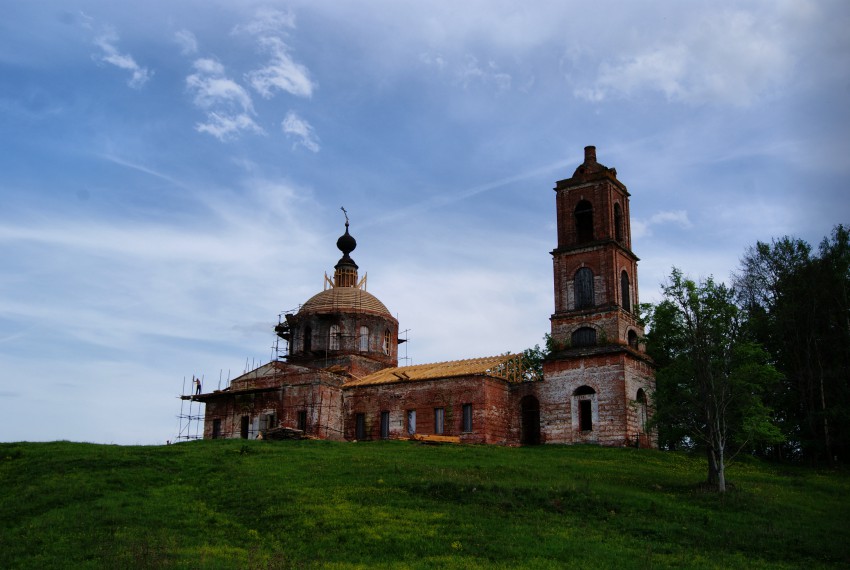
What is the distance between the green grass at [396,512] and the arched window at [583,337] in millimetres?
10062

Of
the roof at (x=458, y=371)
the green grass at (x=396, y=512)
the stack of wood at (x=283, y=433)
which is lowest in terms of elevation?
the green grass at (x=396, y=512)

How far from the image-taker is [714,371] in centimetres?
3173

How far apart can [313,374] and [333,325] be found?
7.20 meters

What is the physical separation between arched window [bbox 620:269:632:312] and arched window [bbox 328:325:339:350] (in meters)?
19.4

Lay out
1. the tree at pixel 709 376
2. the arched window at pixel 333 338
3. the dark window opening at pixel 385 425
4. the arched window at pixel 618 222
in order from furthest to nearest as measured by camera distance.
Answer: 1. the arched window at pixel 333 338
2. the arched window at pixel 618 222
3. the dark window opening at pixel 385 425
4. the tree at pixel 709 376

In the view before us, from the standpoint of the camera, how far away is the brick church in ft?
140

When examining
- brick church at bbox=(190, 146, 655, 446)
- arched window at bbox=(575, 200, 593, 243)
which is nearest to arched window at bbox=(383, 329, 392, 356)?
brick church at bbox=(190, 146, 655, 446)

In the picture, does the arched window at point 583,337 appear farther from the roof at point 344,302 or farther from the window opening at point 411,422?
the roof at point 344,302

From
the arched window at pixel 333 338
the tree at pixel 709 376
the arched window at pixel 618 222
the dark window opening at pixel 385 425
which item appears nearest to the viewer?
the tree at pixel 709 376

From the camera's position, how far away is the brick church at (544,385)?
42.7 metres

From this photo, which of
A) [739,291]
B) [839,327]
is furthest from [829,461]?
[739,291]

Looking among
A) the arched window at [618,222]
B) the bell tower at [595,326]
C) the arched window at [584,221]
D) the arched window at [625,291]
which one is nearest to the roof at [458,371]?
the bell tower at [595,326]

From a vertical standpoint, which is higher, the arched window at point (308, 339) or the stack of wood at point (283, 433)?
the arched window at point (308, 339)

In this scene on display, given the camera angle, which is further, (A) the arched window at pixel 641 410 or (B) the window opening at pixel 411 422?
(B) the window opening at pixel 411 422
